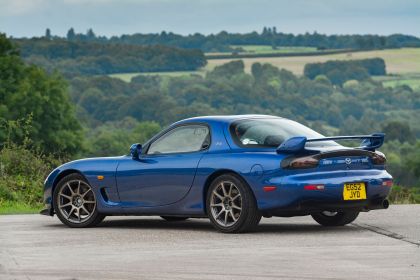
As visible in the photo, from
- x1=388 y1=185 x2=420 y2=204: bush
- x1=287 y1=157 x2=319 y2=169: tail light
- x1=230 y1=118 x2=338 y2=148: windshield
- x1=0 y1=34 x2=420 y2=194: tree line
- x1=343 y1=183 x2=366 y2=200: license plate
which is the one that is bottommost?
x1=0 y1=34 x2=420 y2=194: tree line

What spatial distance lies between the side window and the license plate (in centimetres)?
163

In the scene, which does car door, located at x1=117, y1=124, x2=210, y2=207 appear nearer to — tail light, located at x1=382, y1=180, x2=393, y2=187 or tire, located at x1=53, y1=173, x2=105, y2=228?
tire, located at x1=53, y1=173, x2=105, y2=228

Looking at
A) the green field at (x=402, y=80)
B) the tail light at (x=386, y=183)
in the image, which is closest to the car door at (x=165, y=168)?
the tail light at (x=386, y=183)

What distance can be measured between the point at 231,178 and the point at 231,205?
0.29 meters

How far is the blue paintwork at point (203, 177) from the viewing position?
12.6 meters

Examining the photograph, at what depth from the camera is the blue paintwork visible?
1259 centimetres

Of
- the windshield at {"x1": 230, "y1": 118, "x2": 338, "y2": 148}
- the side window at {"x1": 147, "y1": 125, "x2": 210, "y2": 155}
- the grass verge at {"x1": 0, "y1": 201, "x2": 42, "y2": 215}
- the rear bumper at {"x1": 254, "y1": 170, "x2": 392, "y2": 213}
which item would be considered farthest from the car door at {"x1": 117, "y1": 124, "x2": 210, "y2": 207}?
the grass verge at {"x1": 0, "y1": 201, "x2": 42, "y2": 215}

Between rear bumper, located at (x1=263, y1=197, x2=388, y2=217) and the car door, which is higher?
the car door

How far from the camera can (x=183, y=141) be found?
13727mm

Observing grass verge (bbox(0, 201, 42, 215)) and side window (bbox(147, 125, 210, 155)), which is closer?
side window (bbox(147, 125, 210, 155))

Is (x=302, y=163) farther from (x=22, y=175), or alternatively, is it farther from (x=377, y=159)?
(x=22, y=175)

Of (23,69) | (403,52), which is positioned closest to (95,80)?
(403,52)

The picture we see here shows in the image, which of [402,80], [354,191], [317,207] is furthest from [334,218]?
[402,80]

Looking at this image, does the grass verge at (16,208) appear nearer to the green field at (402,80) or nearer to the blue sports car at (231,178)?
the blue sports car at (231,178)
